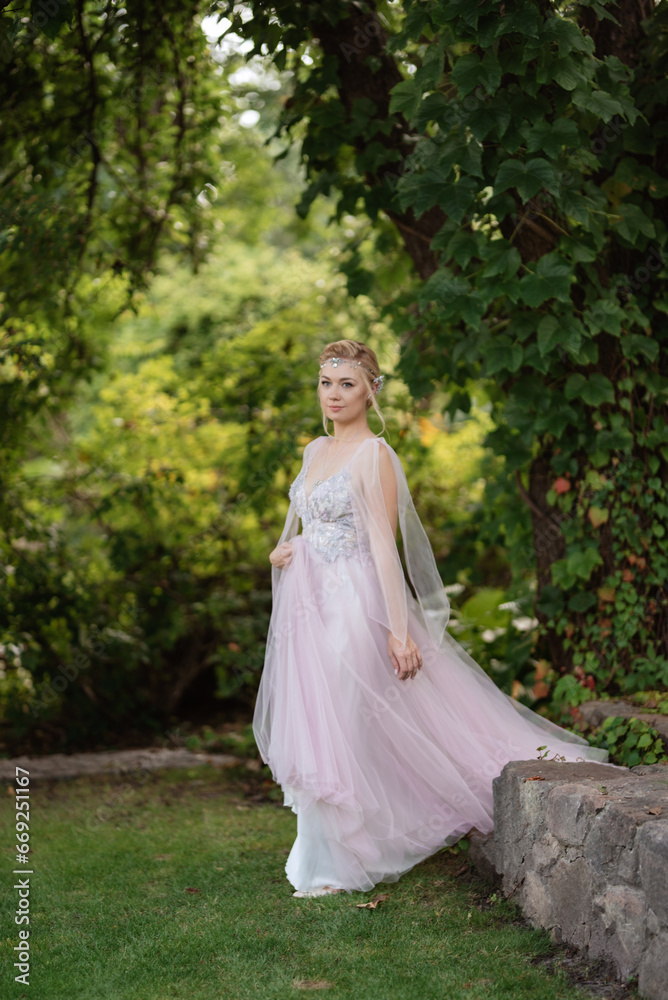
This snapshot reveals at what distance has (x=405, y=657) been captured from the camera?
3541 millimetres

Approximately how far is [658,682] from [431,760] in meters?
1.57

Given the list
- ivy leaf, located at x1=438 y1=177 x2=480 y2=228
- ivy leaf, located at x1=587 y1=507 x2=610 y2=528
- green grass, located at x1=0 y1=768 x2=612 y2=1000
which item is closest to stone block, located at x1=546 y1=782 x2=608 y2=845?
green grass, located at x1=0 y1=768 x2=612 y2=1000

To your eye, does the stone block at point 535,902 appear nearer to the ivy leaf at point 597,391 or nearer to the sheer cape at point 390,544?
the sheer cape at point 390,544

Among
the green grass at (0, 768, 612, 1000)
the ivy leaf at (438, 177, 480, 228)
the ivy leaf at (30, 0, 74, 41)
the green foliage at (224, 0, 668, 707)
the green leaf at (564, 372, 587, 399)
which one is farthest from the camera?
the green leaf at (564, 372, 587, 399)

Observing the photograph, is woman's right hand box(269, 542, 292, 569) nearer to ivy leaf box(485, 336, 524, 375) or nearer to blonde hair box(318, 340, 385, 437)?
blonde hair box(318, 340, 385, 437)

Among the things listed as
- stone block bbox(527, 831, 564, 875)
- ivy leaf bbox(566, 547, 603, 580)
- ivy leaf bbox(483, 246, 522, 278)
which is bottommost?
stone block bbox(527, 831, 564, 875)

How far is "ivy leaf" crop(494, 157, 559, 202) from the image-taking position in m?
3.70

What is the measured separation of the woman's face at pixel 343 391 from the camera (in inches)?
148

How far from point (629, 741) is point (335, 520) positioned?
159 cm

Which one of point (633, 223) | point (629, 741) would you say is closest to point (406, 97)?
point (633, 223)

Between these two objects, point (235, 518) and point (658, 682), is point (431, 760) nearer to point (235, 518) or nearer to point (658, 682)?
point (658, 682)

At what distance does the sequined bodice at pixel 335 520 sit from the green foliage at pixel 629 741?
1.33 m

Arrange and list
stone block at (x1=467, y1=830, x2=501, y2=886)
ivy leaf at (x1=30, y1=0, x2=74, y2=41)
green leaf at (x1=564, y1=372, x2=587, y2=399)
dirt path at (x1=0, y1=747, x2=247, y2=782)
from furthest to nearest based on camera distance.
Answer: dirt path at (x1=0, y1=747, x2=247, y2=782), green leaf at (x1=564, y1=372, x2=587, y2=399), ivy leaf at (x1=30, y1=0, x2=74, y2=41), stone block at (x1=467, y1=830, x2=501, y2=886)

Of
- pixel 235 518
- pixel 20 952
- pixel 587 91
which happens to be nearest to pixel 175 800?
pixel 20 952
